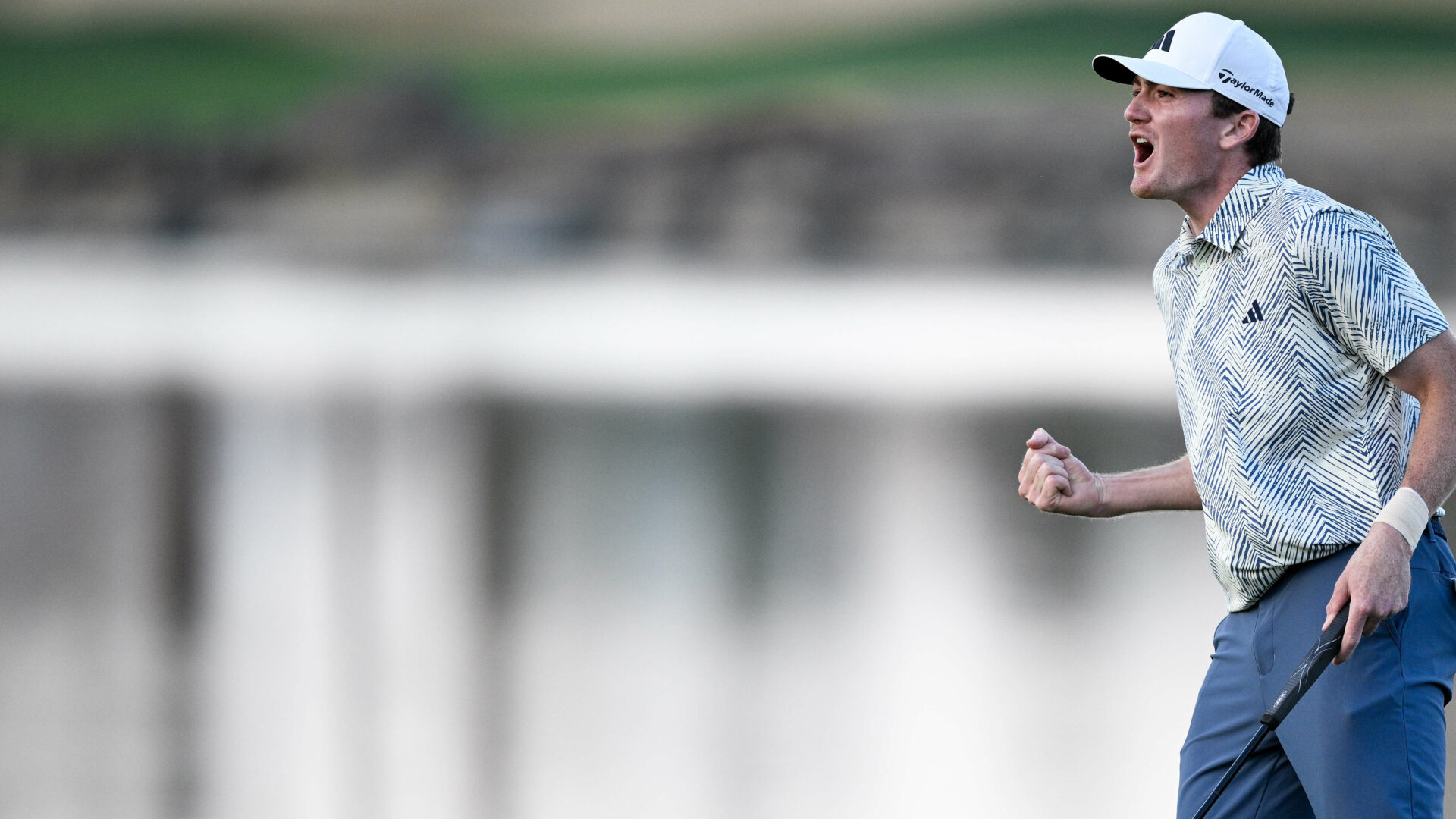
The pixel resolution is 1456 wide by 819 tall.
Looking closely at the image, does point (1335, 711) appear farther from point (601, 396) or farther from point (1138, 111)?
point (601, 396)

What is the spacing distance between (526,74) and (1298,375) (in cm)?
1540

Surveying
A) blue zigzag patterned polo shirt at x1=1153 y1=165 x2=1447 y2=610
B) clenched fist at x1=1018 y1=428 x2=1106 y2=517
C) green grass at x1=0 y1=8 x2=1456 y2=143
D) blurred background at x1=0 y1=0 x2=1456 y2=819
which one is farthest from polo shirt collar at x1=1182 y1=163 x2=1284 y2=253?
green grass at x1=0 y1=8 x2=1456 y2=143

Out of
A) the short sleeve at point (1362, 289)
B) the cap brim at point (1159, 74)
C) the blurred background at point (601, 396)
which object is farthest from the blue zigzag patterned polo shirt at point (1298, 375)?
the blurred background at point (601, 396)

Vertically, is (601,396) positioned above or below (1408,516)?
below

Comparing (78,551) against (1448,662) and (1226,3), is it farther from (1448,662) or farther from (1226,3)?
(1226,3)

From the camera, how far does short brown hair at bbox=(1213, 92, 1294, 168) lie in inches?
59.6

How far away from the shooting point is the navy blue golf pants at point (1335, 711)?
1337 mm

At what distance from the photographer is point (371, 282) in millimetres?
14453

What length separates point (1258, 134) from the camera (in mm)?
1521

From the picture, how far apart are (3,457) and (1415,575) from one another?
6.55m

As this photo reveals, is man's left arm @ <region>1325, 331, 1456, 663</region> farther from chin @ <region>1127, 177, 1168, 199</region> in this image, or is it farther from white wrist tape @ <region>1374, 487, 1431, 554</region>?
chin @ <region>1127, 177, 1168, 199</region>

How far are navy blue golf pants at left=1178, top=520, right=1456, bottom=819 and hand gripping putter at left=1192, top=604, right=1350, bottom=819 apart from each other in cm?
2

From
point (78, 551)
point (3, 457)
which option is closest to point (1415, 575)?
point (78, 551)

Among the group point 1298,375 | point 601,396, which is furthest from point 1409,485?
point 601,396
